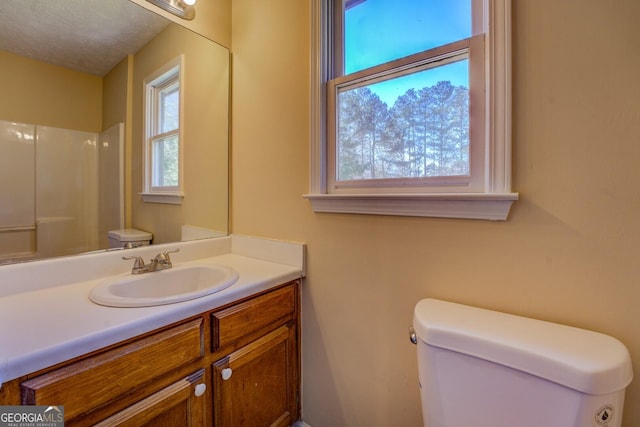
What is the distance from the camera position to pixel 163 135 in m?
1.33

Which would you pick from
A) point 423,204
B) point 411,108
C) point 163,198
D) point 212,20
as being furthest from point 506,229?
point 212,20

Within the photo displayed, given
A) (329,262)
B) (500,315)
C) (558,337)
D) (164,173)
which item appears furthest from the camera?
(164,173)

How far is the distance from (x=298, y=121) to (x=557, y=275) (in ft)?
3.46

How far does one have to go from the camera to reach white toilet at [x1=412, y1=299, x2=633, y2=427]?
0.57 meters

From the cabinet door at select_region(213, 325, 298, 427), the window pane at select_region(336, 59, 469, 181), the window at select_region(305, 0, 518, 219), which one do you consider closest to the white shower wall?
the cabinet door at select_region(213, 325, 298, 427)

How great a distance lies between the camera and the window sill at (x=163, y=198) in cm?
126

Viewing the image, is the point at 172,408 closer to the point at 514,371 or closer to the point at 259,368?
the point at 259,368

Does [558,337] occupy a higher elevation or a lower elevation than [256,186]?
lower

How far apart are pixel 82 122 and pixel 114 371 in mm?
934

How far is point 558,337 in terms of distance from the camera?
2.16 feet

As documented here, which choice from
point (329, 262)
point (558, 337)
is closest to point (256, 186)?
point (329, 262)

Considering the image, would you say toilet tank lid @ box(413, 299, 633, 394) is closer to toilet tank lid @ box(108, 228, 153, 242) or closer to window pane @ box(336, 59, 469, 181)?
window pane @ box(336, 59, 469, 181)

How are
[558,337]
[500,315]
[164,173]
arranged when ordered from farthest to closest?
1. [164,173]
2. [500,315]
3. [558,337]

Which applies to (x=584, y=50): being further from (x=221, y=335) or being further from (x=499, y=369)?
(x=221, y=335)
